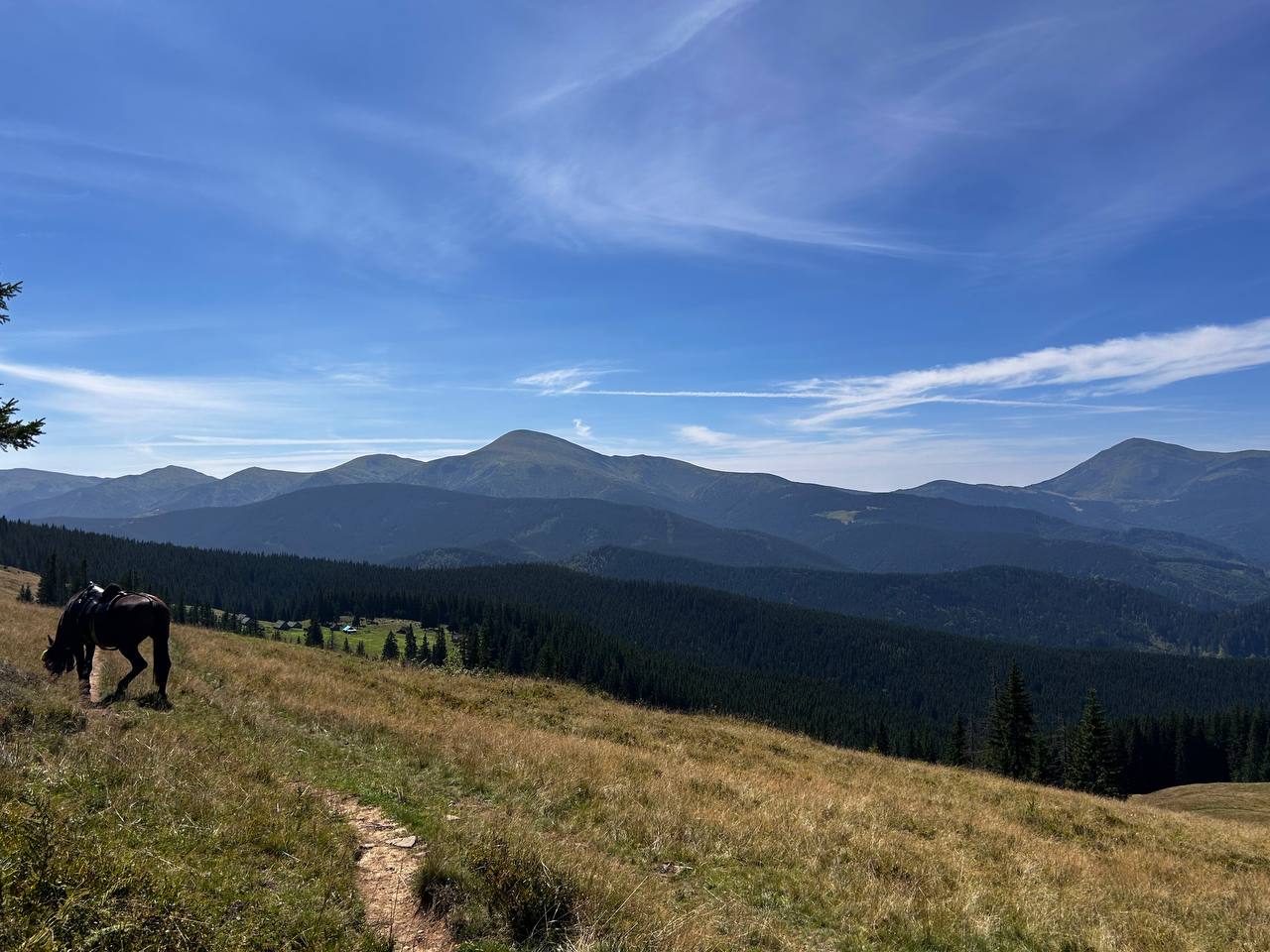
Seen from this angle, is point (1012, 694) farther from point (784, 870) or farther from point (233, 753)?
point (233, 753)

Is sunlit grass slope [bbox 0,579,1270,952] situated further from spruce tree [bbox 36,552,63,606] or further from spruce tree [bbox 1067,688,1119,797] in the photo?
spruce tree [bbox 36,552,63,606]

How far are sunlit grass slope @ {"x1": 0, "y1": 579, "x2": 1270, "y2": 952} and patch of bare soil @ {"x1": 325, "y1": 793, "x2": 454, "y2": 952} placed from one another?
0.32 meters

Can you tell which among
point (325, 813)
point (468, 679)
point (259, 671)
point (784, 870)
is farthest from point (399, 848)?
point (468, 679)

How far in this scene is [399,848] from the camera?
8570 mm

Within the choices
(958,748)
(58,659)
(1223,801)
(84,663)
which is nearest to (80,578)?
(58,659)

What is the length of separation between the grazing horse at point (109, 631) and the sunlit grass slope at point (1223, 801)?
1830 inches

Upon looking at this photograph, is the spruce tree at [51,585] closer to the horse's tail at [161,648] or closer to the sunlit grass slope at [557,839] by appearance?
the sunlit grass slope at [557,839]

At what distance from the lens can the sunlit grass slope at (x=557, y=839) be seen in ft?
20.6

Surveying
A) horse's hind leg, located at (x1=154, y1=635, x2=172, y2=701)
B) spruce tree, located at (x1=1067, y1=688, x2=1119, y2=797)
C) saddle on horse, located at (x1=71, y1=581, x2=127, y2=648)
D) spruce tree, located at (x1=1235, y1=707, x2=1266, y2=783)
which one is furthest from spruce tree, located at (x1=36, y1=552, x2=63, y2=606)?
spruce tree, located at (x1=1235, y1=707, x2=1266, y2=783)

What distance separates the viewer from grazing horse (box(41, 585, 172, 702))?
15.1 meters

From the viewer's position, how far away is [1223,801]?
4022 centimetres

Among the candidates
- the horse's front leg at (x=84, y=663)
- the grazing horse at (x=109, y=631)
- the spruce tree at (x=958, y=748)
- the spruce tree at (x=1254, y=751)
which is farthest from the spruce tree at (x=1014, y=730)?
the horse's front leg at (x=84, y=663)

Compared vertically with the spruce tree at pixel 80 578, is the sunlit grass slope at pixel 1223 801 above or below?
below

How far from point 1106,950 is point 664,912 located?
649 cm
